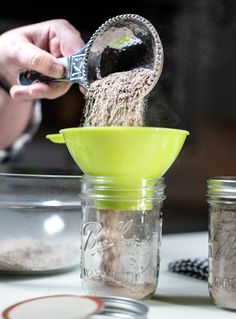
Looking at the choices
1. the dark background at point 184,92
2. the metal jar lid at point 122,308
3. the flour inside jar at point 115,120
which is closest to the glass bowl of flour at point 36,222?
the flour inside jar at point 115,120

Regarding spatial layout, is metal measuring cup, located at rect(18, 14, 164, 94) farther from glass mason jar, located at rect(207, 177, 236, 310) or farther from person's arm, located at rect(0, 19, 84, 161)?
glass mason jar, located at rect(207, 177, 236, 310)

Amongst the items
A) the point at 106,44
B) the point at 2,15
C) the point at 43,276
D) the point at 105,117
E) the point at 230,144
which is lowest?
the point at 43,276

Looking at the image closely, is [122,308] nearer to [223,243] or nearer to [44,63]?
[223,243]

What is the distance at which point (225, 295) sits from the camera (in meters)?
0.60

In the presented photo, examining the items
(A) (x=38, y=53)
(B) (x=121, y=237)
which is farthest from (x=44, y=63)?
(B) (x=121, y=237)

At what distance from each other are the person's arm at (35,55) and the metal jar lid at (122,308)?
0.39 m

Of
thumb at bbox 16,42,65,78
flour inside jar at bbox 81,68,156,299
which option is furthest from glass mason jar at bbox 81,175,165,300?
thumb at bbox 16,42,65,78

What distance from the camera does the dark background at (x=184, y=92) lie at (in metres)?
1.24

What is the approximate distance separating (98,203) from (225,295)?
0.18 metres

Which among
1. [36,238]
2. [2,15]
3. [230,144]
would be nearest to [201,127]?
[230,144]

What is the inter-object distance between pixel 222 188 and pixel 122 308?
0.58ft

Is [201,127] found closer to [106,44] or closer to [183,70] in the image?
[183,70]

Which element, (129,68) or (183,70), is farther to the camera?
(183,70)

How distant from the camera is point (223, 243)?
60 centimetres
